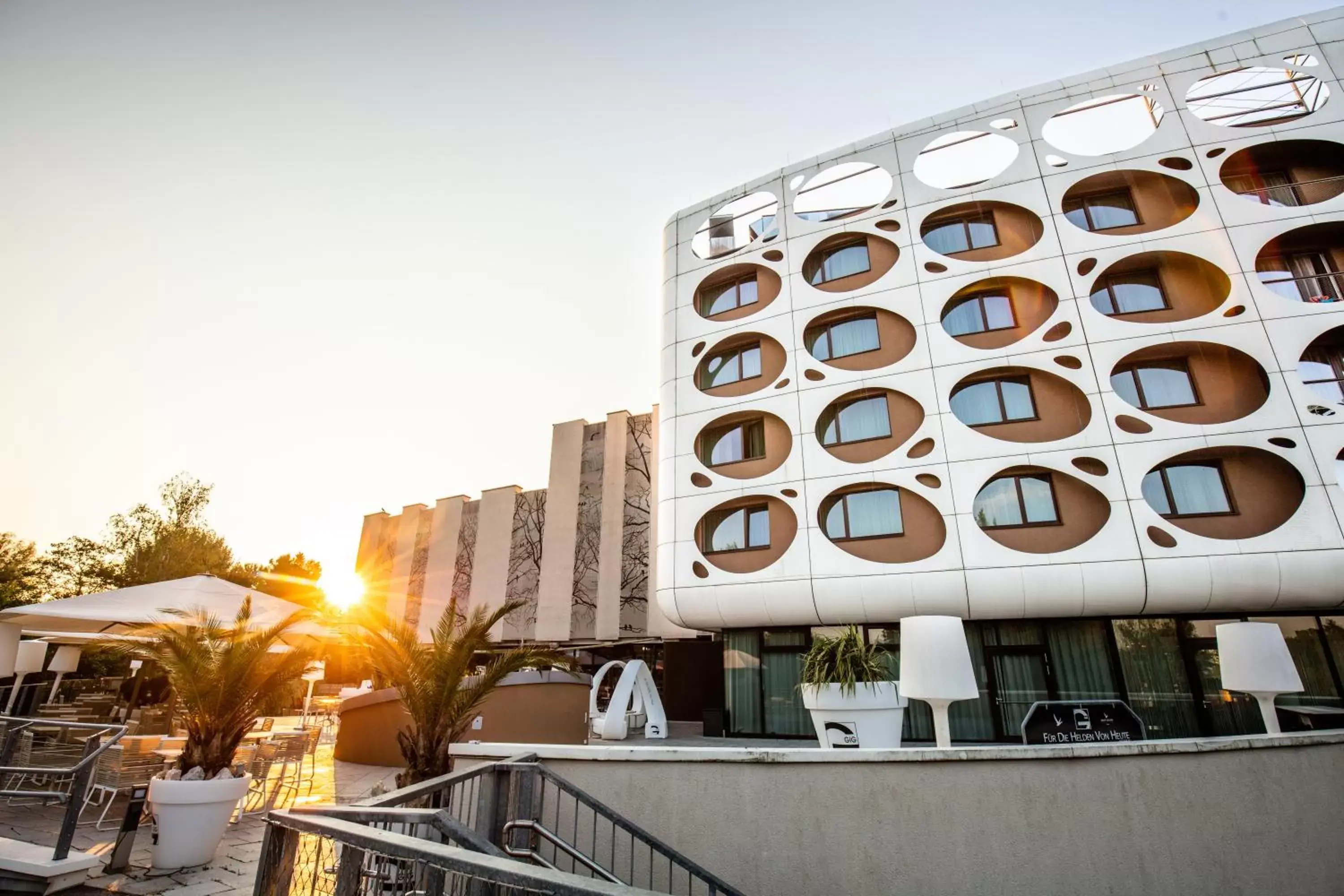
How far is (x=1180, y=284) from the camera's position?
633 inches

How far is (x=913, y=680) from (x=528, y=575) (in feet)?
80.3

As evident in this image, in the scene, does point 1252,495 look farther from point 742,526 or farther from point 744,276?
point 744,276

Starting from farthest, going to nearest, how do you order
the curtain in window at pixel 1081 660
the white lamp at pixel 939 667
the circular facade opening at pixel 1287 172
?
the circular facade opening at pixel 1287 172, the curtain in window at pixel 1081 660, the white lamp at pixel 939 667

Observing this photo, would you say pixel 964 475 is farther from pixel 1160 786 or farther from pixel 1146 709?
pixel 1160 786

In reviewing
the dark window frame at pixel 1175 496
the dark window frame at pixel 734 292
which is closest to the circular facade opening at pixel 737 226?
the dark window frame at pixel 734 292

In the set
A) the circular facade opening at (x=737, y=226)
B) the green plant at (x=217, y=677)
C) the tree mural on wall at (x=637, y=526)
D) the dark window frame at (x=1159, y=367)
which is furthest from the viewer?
the tree mural on wall at (x=637, y=526)

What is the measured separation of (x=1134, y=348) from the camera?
15.3 metres

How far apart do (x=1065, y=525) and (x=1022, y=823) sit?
35.5 ft

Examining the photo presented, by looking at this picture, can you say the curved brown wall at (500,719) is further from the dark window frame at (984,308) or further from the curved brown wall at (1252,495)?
the curved brown wall at (1252,495)

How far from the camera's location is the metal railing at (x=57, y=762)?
21.0ft

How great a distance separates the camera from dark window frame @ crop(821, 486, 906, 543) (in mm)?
16047

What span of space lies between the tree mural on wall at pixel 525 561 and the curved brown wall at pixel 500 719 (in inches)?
494

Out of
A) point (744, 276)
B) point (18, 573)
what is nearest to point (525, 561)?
point (744, 276)

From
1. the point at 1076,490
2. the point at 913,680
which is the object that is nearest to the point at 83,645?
the point at 913,680
